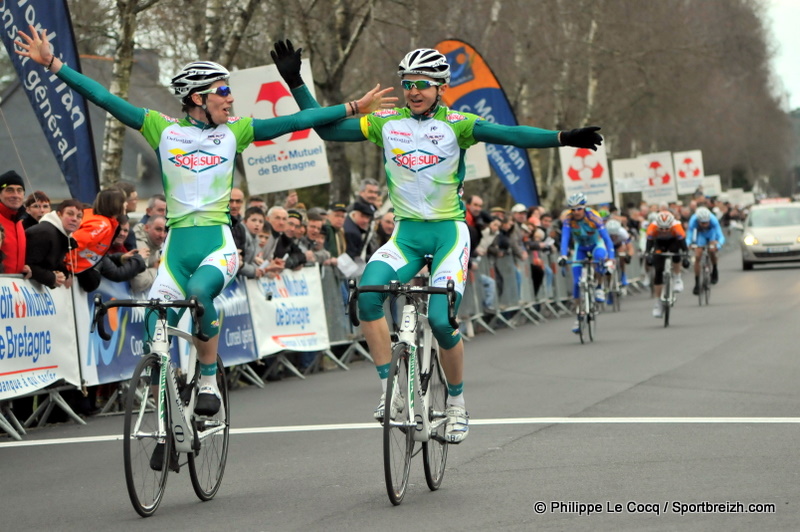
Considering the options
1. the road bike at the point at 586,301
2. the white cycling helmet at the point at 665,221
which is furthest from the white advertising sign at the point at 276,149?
the white cycling helmet at the point at 665,221

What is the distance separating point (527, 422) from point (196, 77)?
4.37 m

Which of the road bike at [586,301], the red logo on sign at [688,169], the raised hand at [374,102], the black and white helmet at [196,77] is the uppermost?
the red logo on sign at [688,169]

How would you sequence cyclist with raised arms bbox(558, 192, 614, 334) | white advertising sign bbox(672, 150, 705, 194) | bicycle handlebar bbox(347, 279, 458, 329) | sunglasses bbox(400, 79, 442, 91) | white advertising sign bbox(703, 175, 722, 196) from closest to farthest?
bicycle handlebar bbox(347, 279, 458, 329) < sunglasses bbox(400, 79, 442, 91) < cyclist with raised arms bbox(558, 192, 614, 334) < white advertising sign bbox(672, 150, 705, 194) < white advertising sign bbox(703, 175, 722, 196)

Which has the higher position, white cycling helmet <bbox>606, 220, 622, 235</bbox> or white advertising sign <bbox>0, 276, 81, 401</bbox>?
white cycling helmet <bbox>606, 220, 622, 235</bbox>

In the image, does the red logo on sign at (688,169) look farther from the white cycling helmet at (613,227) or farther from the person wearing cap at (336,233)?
the person wearing cap at (336,233)

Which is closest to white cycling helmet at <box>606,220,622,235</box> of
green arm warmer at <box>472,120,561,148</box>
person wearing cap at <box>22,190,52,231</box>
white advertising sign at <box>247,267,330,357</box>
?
white advertising sign at <box>247,267,330,357</box>

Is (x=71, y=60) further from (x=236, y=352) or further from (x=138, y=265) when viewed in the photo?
(x=236, y=352)

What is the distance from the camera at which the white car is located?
40.6 metres

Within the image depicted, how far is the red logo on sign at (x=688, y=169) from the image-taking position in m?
56.2

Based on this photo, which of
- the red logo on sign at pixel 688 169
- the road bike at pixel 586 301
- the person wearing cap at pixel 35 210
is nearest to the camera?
the person wearing cap at pixel 35 210

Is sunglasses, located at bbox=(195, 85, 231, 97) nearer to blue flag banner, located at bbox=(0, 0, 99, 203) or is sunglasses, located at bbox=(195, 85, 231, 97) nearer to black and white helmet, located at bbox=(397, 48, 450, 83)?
black and white helmet, located at bbox=(397, 48, 450, 83)

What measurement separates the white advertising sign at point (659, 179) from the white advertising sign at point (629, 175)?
214 millimetres

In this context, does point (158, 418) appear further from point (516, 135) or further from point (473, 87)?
point (473, 87)

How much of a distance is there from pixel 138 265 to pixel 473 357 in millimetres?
6079
